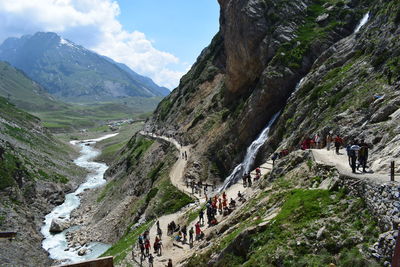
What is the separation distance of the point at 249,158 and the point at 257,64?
22.1m

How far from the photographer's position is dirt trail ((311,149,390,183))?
20.2m

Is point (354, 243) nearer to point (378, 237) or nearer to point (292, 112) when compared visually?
point (378, 237)

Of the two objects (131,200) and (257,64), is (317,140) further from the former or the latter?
(131,200)

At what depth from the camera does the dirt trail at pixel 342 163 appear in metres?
20.2

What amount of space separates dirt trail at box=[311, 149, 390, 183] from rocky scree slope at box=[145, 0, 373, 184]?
108ft

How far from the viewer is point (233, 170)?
217 ft

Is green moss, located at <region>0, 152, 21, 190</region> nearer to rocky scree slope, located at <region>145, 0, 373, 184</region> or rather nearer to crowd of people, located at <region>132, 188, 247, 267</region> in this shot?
rocky scree slope, located at <region>145, 0, 373, 184</region>

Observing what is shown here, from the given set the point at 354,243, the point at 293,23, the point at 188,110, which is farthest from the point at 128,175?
the point at 354,243

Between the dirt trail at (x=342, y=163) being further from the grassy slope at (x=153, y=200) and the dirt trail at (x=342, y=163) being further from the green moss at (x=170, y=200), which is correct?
the green moss at (x=170, y=200)

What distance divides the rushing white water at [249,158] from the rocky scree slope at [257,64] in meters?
2.76

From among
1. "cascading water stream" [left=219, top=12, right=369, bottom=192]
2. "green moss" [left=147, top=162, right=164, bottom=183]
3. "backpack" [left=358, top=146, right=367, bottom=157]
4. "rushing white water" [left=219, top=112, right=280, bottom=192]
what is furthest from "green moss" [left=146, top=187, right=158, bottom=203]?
"backpack" [left=358, top=146, right=367, bottom=157]

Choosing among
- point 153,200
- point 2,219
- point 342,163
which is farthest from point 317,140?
point 2,219

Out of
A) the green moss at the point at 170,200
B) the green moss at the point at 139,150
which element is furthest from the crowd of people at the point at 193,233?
the green moss at the point at 139,150

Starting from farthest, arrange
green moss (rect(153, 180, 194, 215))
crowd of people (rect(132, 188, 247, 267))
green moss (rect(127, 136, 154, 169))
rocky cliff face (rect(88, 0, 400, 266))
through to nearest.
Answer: green moss (rect(127, 136, 154, 169)) → green moss (rect(153, 180, 194, 215)) → crowd of people (rect(132, 188, 247, 267)) → rocky cliff face (rect(88, 0, 400, 266))
